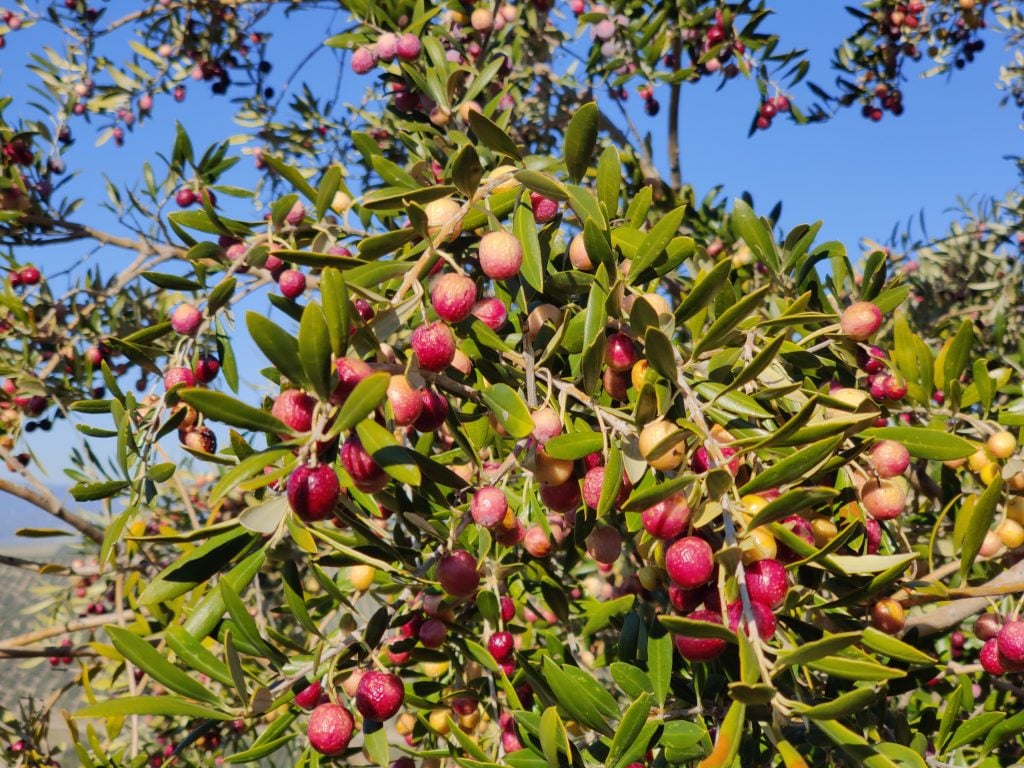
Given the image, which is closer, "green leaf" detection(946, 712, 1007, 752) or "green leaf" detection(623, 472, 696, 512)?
"green leaf" detection(623, 472, 696, 512)

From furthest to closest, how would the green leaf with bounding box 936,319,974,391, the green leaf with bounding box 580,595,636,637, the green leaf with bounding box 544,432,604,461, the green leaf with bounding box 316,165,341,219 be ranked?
the green leaf with bounding box 580,595,636,637
the green leaf with bounding box 936,319,974,391
the green leaf with bounding box 316,165,341,219
the green leaf with bounding box 544,432,604,461

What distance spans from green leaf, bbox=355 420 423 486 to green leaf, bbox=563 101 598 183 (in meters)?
0.50

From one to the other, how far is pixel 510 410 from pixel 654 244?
0.34 meters

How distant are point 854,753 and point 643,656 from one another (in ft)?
2.01

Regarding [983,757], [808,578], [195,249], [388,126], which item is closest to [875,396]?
[808,578]

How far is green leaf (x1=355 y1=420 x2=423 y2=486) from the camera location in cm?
77


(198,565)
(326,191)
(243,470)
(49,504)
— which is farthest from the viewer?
(49,504)

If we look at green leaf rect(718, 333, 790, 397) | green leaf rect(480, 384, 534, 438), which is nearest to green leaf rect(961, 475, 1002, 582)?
green leaf rect(718, 333, 790, 397)

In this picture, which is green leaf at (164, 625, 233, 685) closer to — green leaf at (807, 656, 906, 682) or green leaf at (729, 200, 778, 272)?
green leaf at (807, 656, 906, 682)

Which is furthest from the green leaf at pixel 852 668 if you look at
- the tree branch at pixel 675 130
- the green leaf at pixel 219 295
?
the tree branch at pixel 675 130

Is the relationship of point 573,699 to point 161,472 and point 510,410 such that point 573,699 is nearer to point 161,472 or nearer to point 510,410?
point 510,410

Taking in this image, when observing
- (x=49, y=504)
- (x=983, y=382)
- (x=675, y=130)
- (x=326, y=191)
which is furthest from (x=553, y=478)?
(x=675, y=130)

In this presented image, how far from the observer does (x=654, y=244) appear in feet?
3.49

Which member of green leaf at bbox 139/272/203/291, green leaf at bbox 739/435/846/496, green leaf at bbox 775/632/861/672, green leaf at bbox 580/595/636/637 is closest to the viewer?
green leaf at bbox 775/632/861/672
